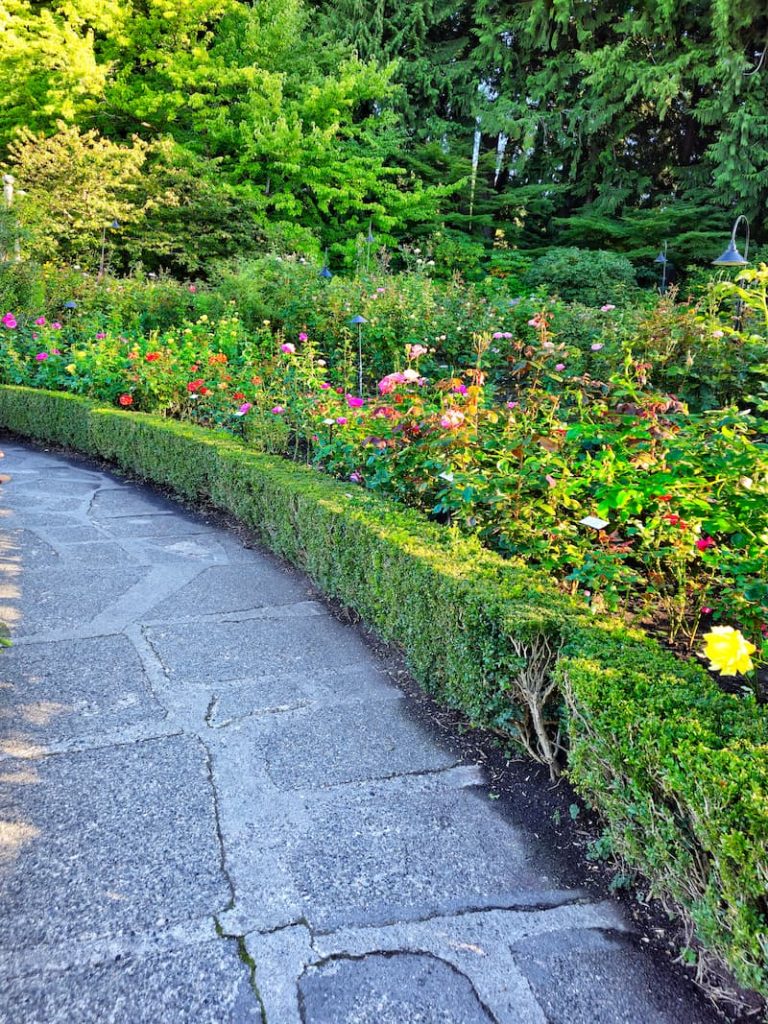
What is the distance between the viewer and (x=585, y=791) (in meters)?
1.81

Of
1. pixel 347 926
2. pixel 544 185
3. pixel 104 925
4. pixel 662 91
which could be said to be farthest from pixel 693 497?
pixel 544 185

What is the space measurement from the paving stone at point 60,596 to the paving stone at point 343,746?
4.36ft

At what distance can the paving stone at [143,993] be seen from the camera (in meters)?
1.32

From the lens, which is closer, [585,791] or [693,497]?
[585,791]

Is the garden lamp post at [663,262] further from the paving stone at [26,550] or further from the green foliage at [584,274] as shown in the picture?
the paving stone at [26,550]

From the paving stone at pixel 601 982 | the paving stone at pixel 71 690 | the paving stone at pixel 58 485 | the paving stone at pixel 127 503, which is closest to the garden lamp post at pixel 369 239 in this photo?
the paving stone at pixel 58 485

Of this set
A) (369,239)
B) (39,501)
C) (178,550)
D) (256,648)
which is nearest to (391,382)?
(256,648)

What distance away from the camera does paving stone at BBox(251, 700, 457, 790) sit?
2.13 m

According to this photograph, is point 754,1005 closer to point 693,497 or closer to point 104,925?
point 104,925

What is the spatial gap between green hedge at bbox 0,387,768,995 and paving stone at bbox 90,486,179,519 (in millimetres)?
1584

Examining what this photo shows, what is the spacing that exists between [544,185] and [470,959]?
1717 cm

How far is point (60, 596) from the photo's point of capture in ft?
11.2

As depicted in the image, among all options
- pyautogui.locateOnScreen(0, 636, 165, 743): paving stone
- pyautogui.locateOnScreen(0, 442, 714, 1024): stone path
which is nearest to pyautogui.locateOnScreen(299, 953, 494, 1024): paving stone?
pyautogui.locateOnScreen(0, 442, 714, 1024): stone path

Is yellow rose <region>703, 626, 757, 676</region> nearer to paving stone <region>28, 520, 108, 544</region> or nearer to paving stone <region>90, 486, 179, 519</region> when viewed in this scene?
paving stone <region>28, 520, 108, 544</region>
